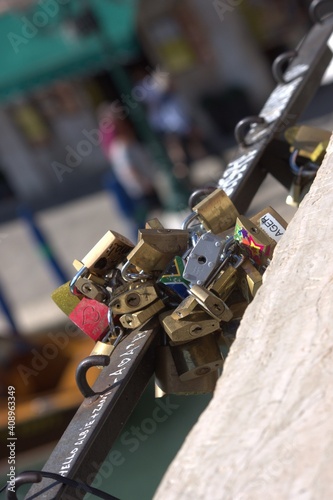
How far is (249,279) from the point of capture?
1.65 meters

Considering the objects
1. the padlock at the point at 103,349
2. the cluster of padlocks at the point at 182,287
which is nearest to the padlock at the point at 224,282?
the cluster of padlocks at the point at 182,287

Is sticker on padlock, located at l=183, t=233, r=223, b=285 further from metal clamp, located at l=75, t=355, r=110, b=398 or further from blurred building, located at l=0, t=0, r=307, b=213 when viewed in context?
blurred building, located at l=0, t=0, r=307, b=213

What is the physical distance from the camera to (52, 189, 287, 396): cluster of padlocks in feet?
5.34

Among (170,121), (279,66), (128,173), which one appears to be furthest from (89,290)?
(170,121)

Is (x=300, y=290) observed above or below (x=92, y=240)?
above

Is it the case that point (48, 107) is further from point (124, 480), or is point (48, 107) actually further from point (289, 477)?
point (289, 477)

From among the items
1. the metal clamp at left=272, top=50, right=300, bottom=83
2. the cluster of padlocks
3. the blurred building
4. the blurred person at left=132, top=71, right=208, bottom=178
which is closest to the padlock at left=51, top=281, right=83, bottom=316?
the cluster of padlocks

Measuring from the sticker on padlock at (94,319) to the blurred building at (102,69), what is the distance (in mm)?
8375

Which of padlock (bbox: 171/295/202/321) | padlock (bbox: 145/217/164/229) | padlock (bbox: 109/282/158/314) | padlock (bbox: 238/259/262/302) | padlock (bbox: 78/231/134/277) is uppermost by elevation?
padlock (bbox: 78/231/134/277)

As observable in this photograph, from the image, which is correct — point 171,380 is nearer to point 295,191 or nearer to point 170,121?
point 295,191

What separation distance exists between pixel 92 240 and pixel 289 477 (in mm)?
9505

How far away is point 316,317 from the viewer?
4.31 ft

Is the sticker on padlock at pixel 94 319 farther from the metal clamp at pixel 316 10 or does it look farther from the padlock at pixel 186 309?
the metal clamp at pixel 316 10

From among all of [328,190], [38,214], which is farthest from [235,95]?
[328,190]
